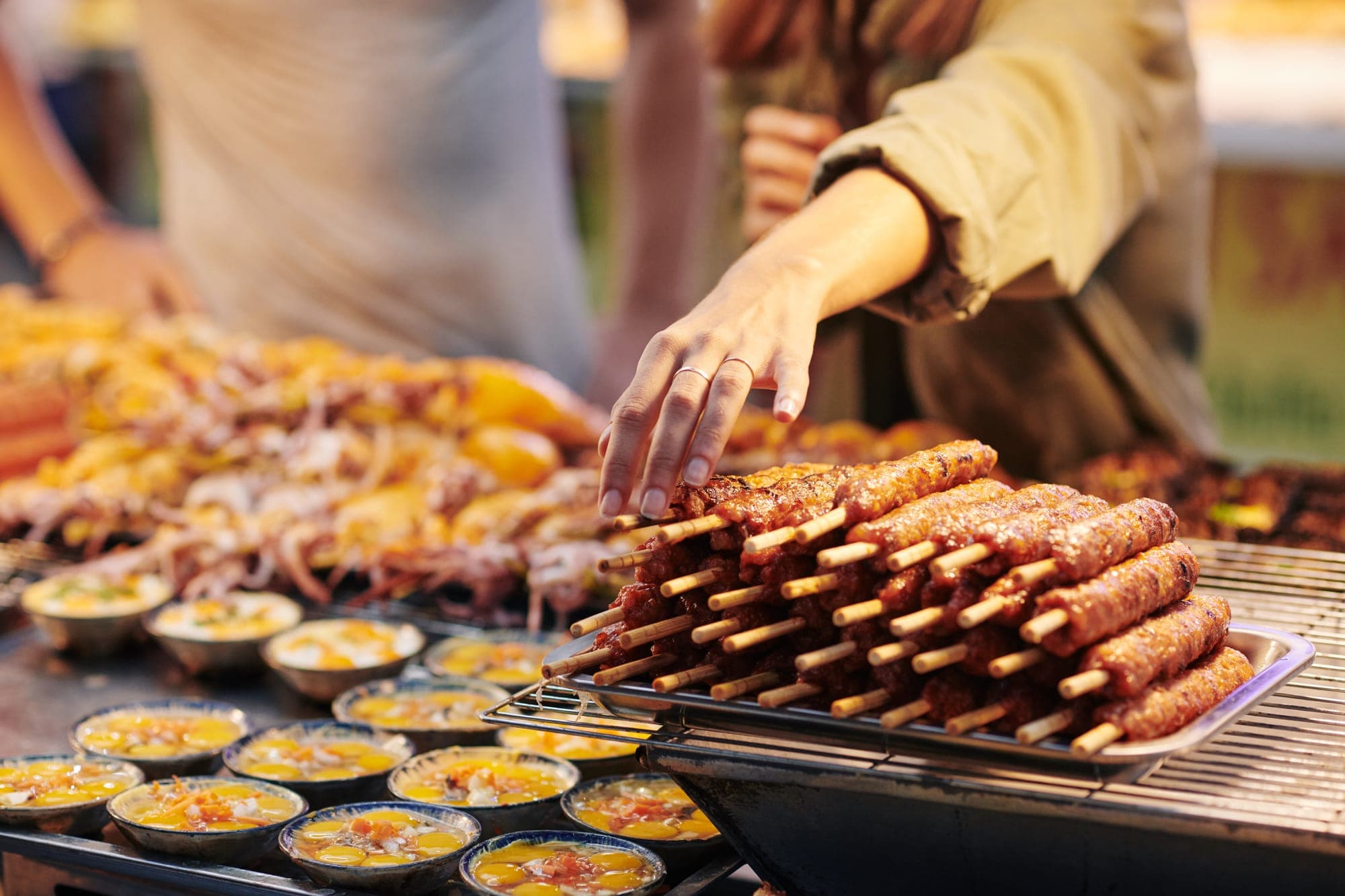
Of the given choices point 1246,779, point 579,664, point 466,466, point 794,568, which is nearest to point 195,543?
point 466,466

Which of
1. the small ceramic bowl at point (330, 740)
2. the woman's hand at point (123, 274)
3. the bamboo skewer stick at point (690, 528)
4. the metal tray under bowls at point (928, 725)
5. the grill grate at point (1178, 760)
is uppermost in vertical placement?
the woman's hand at point (123, 274)

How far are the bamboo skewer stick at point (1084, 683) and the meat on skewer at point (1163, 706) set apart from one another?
29mm

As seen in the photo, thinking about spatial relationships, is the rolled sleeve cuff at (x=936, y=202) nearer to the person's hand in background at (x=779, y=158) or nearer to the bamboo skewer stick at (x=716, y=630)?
the person's hand in background at (x=779, y=158)

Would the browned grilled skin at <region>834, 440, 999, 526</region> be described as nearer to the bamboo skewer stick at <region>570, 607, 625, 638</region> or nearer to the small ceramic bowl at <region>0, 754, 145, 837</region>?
the bamboo skewer stick at <region>570, 607, 625, 638</region>

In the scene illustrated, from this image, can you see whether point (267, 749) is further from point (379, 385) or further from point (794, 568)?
point (379, 385)

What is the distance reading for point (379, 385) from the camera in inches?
139

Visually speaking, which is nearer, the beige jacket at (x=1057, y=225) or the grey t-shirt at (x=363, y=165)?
the beige jacket at (x=1057, y=225)

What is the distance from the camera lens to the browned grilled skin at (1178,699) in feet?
4.70

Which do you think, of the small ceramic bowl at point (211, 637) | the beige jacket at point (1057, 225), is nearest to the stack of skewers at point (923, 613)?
the beige jacket at point (1057, 225)

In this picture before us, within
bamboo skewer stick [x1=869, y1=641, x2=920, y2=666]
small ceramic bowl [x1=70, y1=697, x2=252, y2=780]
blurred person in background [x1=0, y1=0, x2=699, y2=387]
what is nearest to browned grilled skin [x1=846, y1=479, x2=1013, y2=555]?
bamboo skewer stick [x1=869, y1=641, x2=920, y2=666]

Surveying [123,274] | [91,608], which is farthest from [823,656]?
[123,274]

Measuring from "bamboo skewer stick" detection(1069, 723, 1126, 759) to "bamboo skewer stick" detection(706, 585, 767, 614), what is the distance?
0.40 m

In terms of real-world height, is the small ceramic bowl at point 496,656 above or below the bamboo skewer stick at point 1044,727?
below

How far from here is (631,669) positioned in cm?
162
